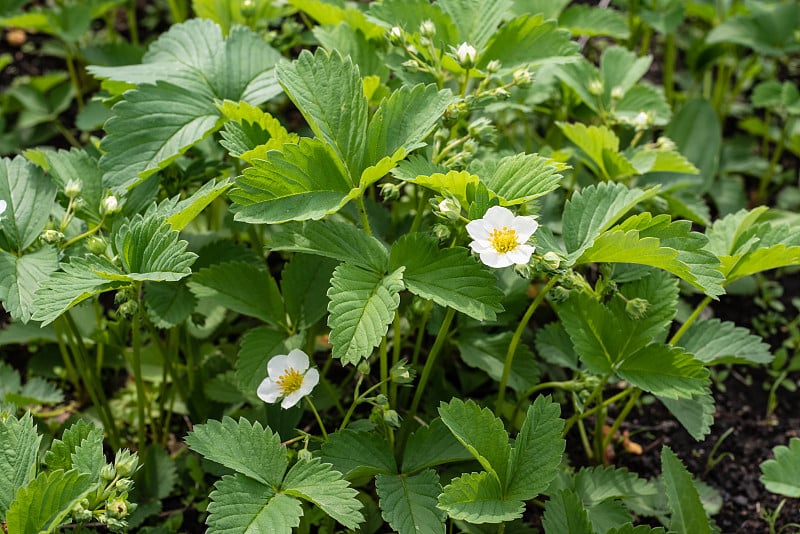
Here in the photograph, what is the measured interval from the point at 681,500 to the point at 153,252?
3.94 feet

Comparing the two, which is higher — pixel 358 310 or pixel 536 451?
pixel 358 310

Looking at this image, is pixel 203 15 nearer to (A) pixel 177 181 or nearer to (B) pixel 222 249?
(A) pixel 177 181

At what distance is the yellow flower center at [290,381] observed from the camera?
5.60 feet

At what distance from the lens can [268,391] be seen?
5.65 ft

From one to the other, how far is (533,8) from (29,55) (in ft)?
6.87

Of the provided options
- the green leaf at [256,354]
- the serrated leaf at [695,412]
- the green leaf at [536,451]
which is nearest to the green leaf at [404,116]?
the green leaf at [256,354]

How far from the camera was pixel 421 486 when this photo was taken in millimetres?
1649

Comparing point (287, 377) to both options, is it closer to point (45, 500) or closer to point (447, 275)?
point (447, 275)

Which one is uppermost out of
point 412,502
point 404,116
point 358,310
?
point 404,116

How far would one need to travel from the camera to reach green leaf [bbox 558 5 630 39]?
7.95 ft

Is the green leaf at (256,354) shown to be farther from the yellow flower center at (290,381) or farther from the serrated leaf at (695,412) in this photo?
the serrated leaf at (695,412)

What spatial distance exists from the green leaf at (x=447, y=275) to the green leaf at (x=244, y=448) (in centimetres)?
40

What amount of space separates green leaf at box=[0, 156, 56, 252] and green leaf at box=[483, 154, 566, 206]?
0.96 meters

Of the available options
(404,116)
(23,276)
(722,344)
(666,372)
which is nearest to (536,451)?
(666,372)
